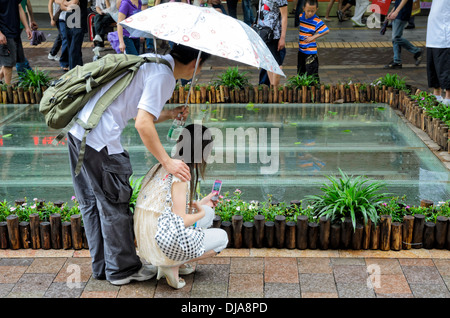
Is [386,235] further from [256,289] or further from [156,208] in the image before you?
[156,208]

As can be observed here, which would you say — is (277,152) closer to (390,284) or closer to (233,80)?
(233,80)

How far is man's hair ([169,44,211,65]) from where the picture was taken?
3.64 metres

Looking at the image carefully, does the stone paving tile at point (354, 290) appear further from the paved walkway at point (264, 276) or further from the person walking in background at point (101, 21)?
the person walking in background at point (101, 21)

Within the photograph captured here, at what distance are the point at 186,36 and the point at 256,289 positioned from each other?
157cm

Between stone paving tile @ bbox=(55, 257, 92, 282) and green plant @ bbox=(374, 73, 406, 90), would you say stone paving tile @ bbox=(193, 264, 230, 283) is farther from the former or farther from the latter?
green plant @ bbox=(374, 73, 406, 90)

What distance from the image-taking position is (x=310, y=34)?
333 inches

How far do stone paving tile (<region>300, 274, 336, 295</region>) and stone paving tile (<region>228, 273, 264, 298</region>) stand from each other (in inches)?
10.3

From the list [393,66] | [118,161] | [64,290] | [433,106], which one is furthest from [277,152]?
[393,66]

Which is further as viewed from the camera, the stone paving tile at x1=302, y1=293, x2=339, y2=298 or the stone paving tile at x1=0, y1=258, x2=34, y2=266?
the stone paving tile at x1=0, y1=258, x2=34, y2=266

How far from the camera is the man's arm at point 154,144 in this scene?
3400 mm

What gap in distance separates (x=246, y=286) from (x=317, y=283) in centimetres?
44

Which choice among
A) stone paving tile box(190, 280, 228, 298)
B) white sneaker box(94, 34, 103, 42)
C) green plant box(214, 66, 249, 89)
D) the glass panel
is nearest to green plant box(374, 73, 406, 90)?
the glass panel

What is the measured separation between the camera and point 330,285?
3.79m
